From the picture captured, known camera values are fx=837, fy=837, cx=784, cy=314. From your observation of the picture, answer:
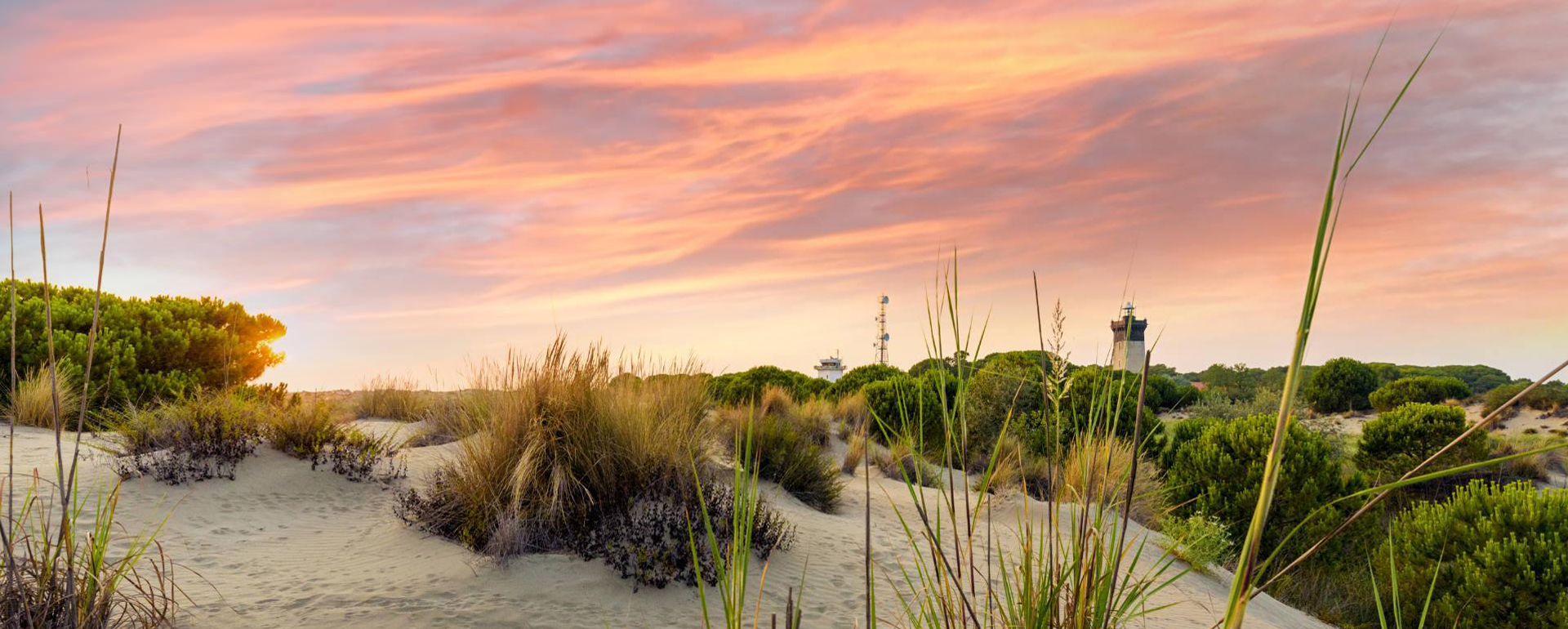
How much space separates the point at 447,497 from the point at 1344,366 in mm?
30985

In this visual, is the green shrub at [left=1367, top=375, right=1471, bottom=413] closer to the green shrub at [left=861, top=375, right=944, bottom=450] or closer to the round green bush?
the green shrub at [left=861, top=375, right=944, bottom=450]

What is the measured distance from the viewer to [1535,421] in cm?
2822

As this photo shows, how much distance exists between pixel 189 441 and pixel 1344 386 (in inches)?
1271

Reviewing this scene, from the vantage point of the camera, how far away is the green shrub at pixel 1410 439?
46.5ft

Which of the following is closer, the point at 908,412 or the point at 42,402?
the point at 42,402

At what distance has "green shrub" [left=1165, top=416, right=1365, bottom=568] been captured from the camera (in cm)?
912

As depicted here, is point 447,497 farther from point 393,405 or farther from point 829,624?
point 393,405

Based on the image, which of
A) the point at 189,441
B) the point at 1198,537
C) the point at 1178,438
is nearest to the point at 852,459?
A: the point at 1198,537

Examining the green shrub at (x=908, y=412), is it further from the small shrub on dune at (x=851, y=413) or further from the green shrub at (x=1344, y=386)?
the green shrub at (x=1344, y=386)

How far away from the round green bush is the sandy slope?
1.11 metres

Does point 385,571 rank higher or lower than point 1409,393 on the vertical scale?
lower

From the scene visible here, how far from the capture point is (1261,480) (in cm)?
941

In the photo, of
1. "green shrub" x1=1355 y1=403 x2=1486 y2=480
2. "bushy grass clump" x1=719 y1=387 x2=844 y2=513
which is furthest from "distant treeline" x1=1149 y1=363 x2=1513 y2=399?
"bushy grass clump" x1=719 y1=387 x2=844 y2=513

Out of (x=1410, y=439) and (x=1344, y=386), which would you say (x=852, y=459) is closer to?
(x=1410, y=439)
